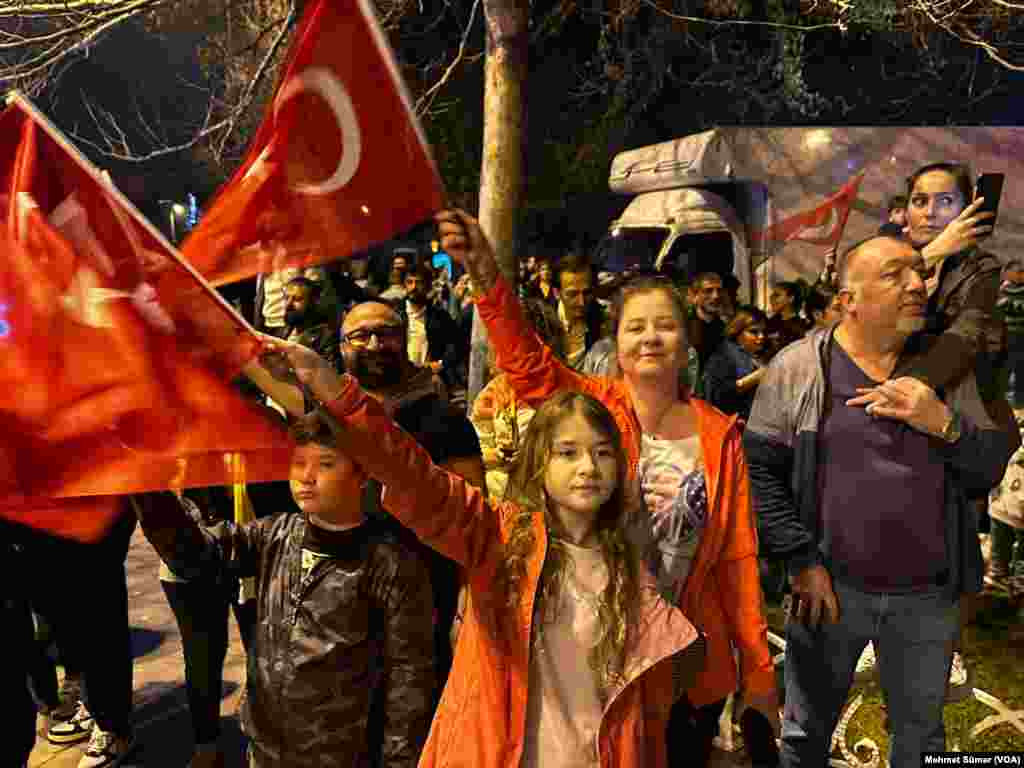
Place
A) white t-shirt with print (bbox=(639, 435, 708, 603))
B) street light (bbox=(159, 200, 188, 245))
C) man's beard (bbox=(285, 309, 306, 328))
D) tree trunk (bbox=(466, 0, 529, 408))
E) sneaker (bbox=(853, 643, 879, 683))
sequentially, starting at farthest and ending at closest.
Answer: street light (bbox=(159, 200, 188, 245))
tree trunk (bbox=(466, 0, 529, 408))
man's beard (bbox=(285, 309, 306, 328))
sneaker (bbox=(853, 643, 879, 683))
white t-shirt with print (bbox=(639, 435, 708, 603))

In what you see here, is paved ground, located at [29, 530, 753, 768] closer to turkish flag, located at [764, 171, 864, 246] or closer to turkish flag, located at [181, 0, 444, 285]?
turkish flag, located at [181, 0, 444, 285]

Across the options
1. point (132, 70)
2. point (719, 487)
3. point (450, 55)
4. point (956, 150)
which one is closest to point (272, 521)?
point (719, 487)

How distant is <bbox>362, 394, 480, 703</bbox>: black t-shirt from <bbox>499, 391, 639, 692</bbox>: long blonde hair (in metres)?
0.88

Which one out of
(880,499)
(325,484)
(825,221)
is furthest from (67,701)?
(825,221)

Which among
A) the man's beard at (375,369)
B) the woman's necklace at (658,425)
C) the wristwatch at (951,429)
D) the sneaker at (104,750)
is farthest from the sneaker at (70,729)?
the wristwatch at (951,429)

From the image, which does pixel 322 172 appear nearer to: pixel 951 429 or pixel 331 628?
pixel 331 628

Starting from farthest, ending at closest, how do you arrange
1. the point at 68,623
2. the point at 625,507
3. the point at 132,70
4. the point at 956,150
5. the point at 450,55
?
1. the point at 450,55
2. the point at 132,70
3. the point at 956,150
4. the point at 68,623
5. the point at 625,507

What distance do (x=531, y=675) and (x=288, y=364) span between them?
96 cm

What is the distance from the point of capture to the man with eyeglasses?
3.41 meters

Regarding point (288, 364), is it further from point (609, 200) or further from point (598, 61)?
point (609, 200)

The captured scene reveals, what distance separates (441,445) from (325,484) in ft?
2.24

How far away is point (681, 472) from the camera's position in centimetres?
291

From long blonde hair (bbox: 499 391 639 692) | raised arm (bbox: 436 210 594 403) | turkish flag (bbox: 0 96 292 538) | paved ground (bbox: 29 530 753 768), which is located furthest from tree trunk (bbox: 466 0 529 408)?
turkish flag (bbox: 0 96 292 538)

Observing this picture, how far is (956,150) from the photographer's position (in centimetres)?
1141
